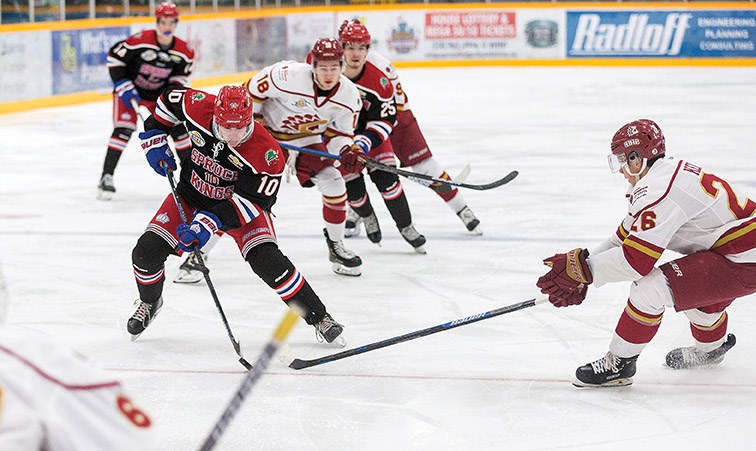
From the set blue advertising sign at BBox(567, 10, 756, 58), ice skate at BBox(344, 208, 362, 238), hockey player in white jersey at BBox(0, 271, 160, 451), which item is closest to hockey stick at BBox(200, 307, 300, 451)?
hockey player in white jersey at BBox(0, 271, 160, 451)

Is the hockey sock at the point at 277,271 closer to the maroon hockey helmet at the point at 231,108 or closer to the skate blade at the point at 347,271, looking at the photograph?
the maroon hockey helmet at the point at 231,108

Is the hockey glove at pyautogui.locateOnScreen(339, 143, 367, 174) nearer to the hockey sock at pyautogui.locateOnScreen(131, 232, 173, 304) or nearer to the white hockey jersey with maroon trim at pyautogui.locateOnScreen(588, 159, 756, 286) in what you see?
the hockey sock at pyautogui.locateOnScreen(131, 232, 173, 304)

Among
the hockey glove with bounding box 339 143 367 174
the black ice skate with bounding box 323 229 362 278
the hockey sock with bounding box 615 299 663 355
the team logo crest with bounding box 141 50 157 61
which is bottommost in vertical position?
the black ice skate with bounding box 323 229 362 278

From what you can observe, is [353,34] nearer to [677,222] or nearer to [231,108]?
[231,108]

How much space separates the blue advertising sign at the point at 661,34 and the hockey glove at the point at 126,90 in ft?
30.0

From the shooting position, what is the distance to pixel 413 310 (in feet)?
12.4

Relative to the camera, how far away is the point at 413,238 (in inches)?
185

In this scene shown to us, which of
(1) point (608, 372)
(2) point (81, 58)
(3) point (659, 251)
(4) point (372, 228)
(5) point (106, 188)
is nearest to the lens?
(3) point (659, 251)

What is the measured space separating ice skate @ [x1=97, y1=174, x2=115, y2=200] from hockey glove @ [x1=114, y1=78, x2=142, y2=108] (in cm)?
48

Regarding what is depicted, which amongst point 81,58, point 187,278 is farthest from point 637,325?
point 81,58

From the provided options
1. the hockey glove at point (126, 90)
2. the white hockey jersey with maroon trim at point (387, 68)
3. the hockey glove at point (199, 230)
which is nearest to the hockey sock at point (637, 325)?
the hockey glove at point (199, 230)

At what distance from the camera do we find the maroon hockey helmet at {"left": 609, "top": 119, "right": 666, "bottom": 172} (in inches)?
107

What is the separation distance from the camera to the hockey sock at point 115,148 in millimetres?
6012

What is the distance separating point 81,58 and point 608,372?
828cm
